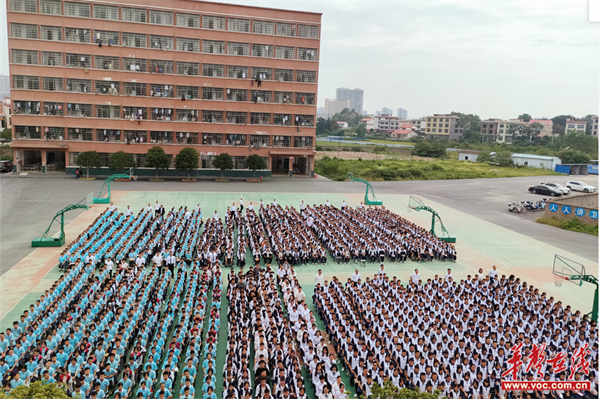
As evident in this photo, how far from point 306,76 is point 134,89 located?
1646cm

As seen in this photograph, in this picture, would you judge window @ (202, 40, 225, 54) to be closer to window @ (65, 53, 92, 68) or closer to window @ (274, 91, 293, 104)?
window @ (274, 91, 293, 104)

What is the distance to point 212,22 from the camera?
42.7m

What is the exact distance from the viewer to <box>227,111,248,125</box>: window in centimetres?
4388

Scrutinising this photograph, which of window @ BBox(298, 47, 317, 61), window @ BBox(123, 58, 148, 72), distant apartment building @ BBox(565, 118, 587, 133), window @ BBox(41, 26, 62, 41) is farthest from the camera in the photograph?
distant apartment building @ BBox(565, 118, 587, 133)

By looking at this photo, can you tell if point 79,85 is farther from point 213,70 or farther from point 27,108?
point 213,70

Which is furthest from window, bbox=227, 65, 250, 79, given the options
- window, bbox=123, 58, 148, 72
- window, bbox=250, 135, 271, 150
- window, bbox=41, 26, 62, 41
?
window, bbox=41, 26, 62, 41

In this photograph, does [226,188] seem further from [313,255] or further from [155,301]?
[155,301]

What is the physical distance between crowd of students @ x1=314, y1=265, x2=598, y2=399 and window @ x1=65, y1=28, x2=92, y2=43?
122 feet

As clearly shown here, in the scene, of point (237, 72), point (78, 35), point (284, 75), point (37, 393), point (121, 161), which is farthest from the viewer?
point (284, 75)

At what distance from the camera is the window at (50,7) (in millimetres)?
39469

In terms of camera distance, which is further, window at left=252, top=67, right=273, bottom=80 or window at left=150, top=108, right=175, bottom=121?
window at left=252, top=67, right=273, bottom=80

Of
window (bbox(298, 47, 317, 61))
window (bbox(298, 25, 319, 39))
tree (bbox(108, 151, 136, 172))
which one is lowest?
tree (bbox(108, 151, 136, 172))

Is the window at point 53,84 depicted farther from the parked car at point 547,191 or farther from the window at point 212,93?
the parked car at point 547,191

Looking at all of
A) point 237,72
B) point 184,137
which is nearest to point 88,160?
point 184,137
